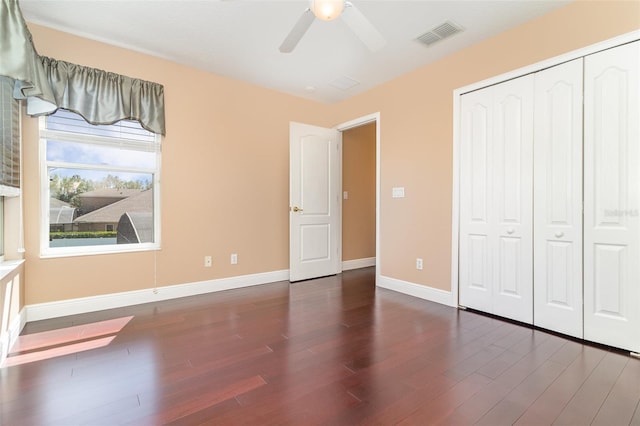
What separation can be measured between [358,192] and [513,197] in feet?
8.98

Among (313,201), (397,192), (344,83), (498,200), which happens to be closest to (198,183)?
(313,201)

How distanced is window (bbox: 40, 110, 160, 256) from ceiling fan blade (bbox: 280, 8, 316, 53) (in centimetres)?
206

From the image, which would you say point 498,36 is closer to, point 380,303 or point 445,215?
point 445,215

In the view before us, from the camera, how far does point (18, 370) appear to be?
6.18 ft

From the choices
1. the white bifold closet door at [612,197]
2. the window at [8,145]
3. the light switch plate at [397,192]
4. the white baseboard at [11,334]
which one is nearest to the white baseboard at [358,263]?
the light switch plate at [397,192]

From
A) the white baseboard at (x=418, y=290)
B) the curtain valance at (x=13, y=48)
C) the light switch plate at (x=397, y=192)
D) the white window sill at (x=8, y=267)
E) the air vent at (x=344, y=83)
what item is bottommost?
the white baseboard at (x=418, y=290)

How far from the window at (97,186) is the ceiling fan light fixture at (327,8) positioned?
8.09ft

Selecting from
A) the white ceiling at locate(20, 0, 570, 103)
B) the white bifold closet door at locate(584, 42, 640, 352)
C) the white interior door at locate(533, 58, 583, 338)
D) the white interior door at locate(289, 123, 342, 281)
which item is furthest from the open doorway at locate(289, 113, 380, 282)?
the white bifold closet door at locate(584, 42, 640, 352)

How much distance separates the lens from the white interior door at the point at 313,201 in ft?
14.0

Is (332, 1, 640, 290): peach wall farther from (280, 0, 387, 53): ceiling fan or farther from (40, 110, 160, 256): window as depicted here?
(40, 110, 160, 256): window

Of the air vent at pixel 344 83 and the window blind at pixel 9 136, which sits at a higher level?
the air vent at pixel 344 83

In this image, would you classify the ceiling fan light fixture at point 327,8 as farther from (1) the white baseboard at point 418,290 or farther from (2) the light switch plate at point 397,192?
(1) the white baseboard at point 418,290

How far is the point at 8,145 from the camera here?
2.39 meters

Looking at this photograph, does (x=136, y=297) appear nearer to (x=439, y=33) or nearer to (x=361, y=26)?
(x=361, y=26)
